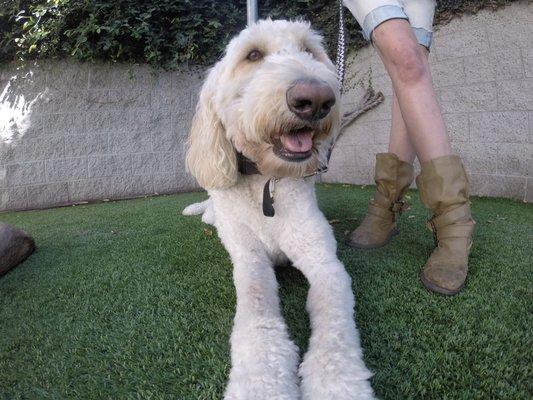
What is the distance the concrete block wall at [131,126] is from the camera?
393 cm

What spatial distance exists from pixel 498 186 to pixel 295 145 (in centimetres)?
325

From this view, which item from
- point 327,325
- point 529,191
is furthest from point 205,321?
point 529,191

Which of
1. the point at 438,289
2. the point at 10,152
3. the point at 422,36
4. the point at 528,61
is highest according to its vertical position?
the point at 422,36

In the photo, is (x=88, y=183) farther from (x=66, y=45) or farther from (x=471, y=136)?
(x=471, y=136)

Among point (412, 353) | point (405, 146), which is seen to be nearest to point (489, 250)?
point (405, 146)

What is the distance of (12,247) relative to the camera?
2176mm

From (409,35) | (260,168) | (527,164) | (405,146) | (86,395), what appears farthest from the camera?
(527,164)

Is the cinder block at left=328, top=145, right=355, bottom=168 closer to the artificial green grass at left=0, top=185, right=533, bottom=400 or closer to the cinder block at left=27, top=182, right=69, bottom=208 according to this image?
the artificial green grass at left=0, top=185, right=533, bottom=400

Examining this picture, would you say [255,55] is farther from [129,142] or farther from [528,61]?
[129,142]

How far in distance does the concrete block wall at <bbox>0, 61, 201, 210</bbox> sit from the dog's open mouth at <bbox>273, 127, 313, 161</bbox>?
434 centimetres

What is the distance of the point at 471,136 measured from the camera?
3.93 metres

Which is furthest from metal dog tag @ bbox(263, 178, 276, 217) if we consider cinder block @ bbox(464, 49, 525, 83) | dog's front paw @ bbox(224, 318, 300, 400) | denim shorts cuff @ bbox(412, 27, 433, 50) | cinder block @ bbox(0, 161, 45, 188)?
cinder block @ bbox(0, 161, 45, 188)

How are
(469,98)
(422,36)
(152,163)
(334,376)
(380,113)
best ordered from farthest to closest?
1. (152,163)
2. (380,113)
3. (469,98)
4. (422,36)
5. (334,376)

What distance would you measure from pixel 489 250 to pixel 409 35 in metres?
1.14
